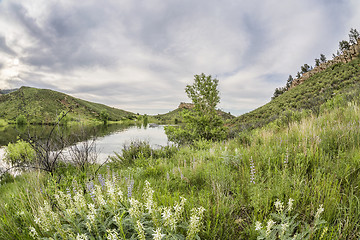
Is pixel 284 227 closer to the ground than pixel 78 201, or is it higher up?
higher up

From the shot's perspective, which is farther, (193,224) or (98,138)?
(98,138)

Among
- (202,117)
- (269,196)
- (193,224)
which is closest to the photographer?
(193,224)

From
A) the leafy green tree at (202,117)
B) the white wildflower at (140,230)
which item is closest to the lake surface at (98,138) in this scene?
the leafy green tree at (202,117)

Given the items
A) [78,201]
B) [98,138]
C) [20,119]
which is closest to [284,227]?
[78,201]

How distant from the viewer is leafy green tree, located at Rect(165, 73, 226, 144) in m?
12.1

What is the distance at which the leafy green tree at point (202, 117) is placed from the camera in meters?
12.1

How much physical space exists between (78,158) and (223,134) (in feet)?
30.1

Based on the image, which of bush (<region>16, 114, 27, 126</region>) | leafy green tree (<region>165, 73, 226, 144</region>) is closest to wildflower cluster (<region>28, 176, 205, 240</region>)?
leafy green tree (<region>165, 73, 226, 144</region>)

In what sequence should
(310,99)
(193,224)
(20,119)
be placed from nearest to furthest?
1. (193,224)
2. (310,99)
3. (20,119)

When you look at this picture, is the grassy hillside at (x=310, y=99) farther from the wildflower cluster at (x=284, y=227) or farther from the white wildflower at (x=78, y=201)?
the white wildflower at (x=78, y=201)

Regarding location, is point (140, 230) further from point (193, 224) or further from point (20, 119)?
point (20, 119)

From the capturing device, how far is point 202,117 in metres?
11.9

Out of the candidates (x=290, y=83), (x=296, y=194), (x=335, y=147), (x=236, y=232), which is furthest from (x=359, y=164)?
(x=290, y=83)

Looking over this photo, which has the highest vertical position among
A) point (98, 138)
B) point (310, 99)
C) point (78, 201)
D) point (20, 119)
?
point (310, 99)
